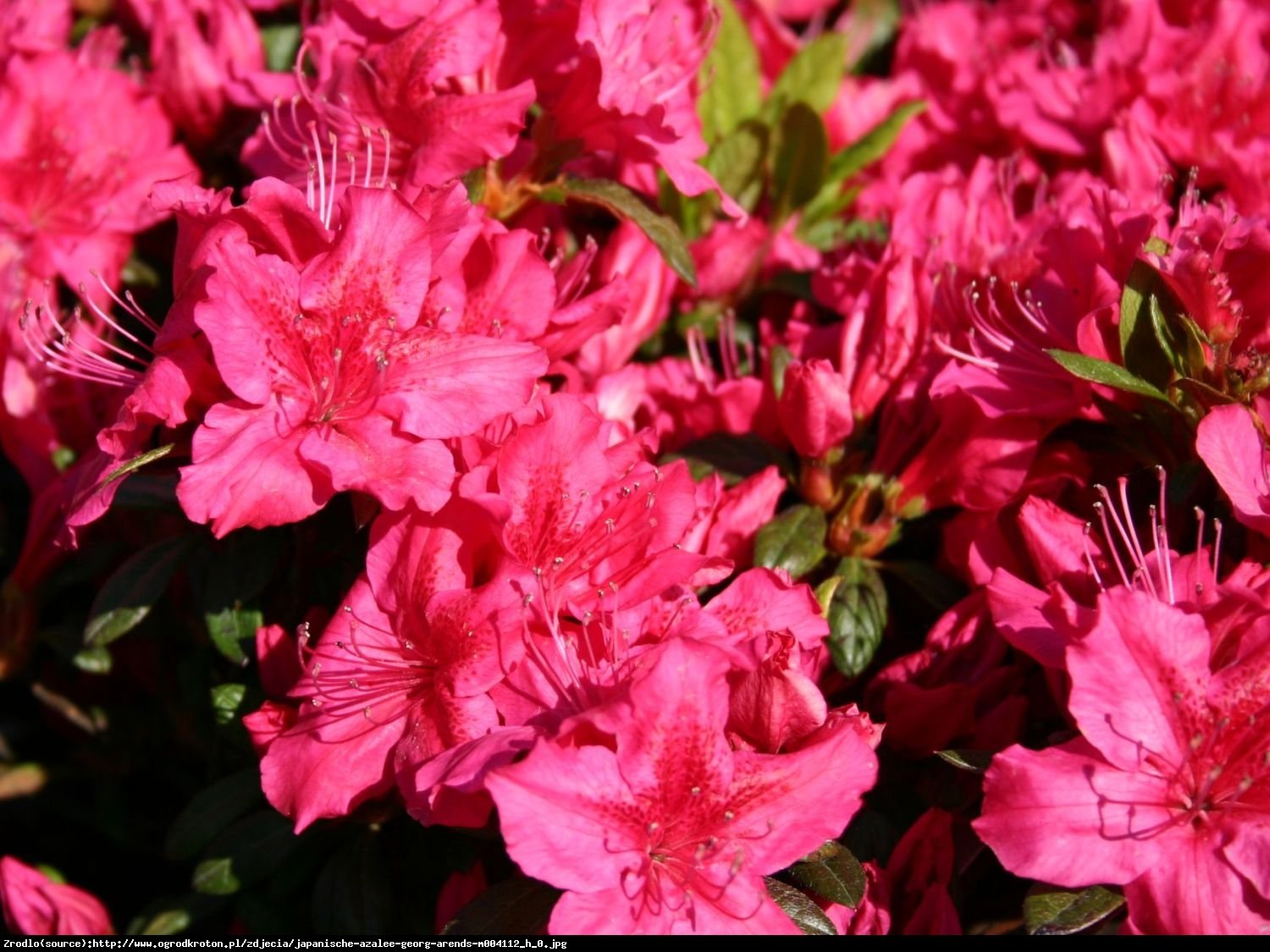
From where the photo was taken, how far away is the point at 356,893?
1477 mm

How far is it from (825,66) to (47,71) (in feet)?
4.04

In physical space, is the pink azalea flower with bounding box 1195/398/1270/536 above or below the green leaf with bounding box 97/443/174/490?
below

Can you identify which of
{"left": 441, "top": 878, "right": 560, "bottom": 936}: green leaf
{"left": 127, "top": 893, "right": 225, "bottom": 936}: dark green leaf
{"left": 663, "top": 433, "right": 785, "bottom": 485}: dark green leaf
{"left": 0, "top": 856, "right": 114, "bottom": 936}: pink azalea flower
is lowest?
{"left": 127, "top": 893, "right": 225, "bottom": 936}: dark green leaf

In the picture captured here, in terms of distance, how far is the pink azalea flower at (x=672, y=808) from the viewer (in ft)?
3.54

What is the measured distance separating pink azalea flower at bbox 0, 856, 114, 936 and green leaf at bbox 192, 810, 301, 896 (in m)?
0.20

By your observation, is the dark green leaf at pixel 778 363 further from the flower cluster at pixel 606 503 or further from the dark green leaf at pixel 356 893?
the dark green leaf at pixel 356 893

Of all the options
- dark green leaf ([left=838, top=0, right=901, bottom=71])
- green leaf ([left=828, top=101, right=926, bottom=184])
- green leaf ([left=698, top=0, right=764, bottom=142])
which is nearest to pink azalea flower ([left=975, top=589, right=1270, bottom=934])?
green leaf ([left=828, top=101, right=926, bottom=184])

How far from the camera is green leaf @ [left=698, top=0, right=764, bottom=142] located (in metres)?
2.11

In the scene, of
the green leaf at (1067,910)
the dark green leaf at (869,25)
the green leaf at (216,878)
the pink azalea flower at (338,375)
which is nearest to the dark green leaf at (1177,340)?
the green leaf at (1067,910)

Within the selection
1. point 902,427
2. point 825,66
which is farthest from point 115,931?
point 825,66

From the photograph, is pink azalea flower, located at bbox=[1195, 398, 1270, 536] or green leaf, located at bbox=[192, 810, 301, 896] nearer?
pink azalea flower, located at bbox=[1195, 398, 1270, 536]

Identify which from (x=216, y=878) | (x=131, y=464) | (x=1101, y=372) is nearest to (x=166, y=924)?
(x=216, y=878)

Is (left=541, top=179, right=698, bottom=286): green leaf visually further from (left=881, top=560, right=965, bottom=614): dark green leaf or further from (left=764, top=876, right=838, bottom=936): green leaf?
(left=764, top=876, right=838, bottom=936): green leaf

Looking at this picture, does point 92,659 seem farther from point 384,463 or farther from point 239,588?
point 384,463
